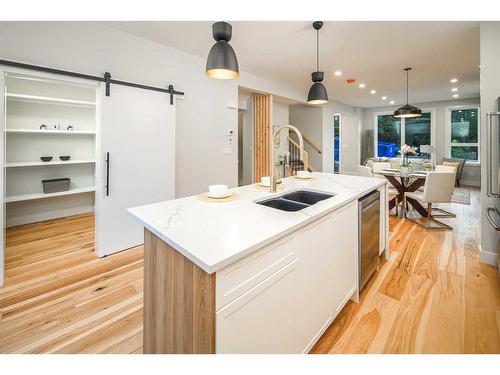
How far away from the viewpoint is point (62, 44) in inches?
100

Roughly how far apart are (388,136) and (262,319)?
10174 millimetres

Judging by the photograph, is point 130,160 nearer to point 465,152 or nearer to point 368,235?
point 368,235

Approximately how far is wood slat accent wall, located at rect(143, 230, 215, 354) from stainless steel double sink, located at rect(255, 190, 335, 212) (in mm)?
779

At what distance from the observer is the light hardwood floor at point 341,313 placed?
1567 millimetres

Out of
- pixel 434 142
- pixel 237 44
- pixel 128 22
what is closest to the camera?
pixel 128 22

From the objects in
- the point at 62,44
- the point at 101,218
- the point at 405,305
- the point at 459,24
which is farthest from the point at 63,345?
the point at 459,24

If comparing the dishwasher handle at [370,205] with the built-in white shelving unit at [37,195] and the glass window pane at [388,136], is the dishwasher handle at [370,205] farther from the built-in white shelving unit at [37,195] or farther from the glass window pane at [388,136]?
the glass window pane at [388,136]

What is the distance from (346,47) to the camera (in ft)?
11.5

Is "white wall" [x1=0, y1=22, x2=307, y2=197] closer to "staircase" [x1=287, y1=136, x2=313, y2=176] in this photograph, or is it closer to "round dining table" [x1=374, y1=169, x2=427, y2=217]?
"staircase" [x1=287, y1=136, x2=313, y2=176]

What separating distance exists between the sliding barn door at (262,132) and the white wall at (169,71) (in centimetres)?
39

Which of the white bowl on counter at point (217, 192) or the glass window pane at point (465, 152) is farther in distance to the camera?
the glass window pane at point (465, 152)

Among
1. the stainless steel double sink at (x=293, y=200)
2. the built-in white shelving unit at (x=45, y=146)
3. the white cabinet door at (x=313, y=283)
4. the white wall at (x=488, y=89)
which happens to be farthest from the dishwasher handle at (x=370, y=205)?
the built-in white shelving unit at (x=45, y=146)
